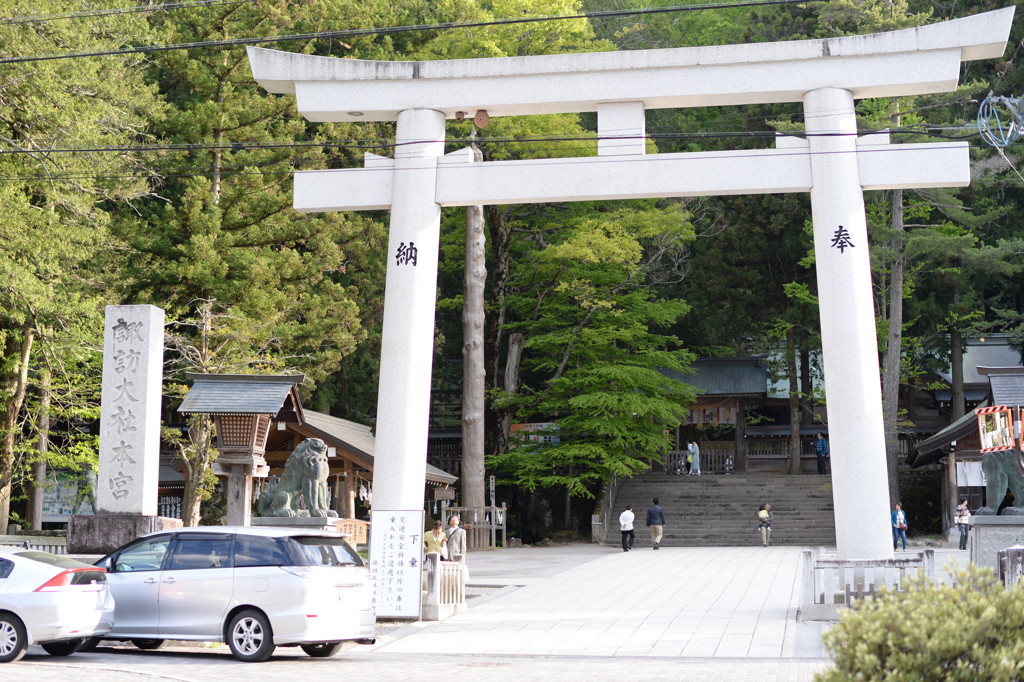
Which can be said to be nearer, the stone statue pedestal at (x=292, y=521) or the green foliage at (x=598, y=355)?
the stone statue pedestal at (x=292, y=521)

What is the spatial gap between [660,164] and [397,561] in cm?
671

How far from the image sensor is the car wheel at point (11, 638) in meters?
11.8

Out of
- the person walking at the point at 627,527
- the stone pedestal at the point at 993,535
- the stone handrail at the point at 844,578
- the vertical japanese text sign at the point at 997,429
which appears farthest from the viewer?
the person walking at the point at 627,527

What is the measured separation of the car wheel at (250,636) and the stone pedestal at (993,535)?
1087 cm

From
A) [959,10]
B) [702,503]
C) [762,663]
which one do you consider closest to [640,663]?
[762,663]

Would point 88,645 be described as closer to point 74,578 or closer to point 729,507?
point 74,578

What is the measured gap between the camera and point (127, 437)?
1592cm

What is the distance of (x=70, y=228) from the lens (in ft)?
78.5

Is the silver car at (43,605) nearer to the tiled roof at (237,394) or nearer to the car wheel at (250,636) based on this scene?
the car wheel at (250,636)

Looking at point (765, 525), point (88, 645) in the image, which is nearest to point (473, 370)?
point (765, 525)

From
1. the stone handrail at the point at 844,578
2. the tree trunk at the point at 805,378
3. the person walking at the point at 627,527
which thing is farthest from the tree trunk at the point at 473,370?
the stone handrail at the point at 844,578

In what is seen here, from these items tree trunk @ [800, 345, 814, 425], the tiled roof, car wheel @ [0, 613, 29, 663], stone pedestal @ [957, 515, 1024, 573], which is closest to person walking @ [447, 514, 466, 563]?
the tiled roof

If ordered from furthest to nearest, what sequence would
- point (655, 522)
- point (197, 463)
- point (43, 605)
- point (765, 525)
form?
point (765, 525) → point (655, 522) → point (197, 463) → point (43, 605)

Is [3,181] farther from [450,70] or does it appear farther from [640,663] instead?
[640,663]
